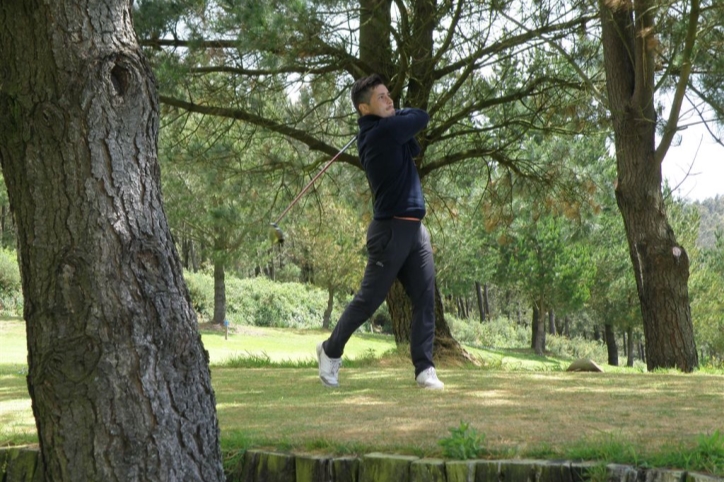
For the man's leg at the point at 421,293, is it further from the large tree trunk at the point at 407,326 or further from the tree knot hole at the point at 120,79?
the large tree trunk at the point at 407,326

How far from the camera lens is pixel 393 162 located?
5.17m

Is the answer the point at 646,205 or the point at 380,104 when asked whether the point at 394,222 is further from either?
the point at 646,205

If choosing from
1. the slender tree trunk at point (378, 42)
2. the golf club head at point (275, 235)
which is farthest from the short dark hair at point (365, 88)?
the slender tree trunk at point (378, 42)

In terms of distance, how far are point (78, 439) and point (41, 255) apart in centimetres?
71

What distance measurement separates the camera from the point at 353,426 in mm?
3973

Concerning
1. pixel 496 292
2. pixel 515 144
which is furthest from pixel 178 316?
pixel 496 292

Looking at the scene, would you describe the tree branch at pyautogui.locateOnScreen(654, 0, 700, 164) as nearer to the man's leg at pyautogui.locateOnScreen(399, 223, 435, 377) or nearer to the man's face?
the man's face

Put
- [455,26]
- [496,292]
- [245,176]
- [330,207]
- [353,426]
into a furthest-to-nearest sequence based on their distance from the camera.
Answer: [496,292] < [330,207] < [245,176] < [455,26] < [353,426]

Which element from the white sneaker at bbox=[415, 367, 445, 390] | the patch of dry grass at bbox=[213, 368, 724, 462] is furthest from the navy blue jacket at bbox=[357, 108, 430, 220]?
the patch of dry grass at bbox=[213, 368, 724, 462]

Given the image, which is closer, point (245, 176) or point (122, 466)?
point (122, 466)

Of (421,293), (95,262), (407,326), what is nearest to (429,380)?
(421,293)

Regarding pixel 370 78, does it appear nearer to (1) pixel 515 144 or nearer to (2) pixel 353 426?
(2) pixel 353 426

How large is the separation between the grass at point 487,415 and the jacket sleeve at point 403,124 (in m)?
1.64

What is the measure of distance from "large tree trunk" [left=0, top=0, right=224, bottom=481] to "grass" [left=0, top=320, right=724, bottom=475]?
0.75 m
